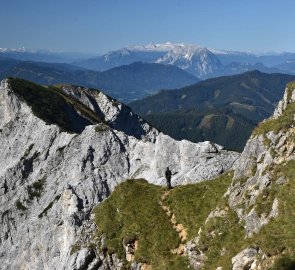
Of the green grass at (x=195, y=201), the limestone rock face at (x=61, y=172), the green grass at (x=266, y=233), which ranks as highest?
the green grass at (x=266, y=233)

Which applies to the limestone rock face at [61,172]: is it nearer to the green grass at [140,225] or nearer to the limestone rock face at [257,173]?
the green grass at [140,225]

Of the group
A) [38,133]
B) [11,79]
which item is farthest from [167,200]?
[11,79]

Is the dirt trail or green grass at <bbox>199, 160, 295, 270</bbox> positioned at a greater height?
green grass at <bbox>199, 160, 295, 270</bbox>

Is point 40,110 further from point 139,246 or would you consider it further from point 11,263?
point 139,246

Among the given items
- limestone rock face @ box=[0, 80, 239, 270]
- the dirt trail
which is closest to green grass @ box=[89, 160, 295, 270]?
the dirt trail

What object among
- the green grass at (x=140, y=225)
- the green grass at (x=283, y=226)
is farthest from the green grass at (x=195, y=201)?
the green grass at (x=283, y=226)

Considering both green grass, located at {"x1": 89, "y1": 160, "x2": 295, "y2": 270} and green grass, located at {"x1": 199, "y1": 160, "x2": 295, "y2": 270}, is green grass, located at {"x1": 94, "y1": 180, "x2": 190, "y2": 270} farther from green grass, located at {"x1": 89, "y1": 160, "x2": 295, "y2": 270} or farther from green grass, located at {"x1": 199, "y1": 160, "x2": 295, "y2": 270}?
green grass, located at {"x1": 199, "y1": 160, "x2": 295, "y2": 270}

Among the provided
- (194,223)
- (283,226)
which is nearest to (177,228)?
(194,223)
